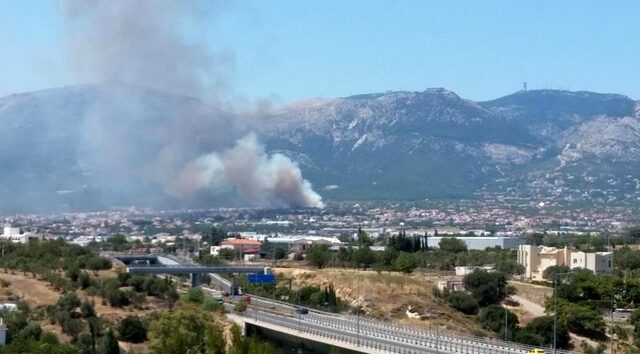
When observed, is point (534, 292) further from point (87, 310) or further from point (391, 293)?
point (87, 310)

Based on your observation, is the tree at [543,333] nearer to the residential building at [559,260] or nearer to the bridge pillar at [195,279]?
the residential building at [559,260]

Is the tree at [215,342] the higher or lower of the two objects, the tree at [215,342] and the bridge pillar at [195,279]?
the lower

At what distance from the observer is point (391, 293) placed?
75125mm

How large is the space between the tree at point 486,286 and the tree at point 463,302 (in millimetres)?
581

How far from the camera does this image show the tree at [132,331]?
188 feet

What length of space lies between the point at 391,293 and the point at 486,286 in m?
5.14

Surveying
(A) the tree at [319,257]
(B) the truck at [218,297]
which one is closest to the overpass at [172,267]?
(B) the truck at [218,297]

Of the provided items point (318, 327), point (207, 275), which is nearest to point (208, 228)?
point (207, 275)

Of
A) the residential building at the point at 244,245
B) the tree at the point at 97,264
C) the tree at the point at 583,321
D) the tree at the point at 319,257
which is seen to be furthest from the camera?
the residential building at the point at 244,245

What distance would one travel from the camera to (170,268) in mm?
79938

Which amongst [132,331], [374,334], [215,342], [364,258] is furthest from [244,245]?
[215,342]

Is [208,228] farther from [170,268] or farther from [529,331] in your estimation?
[529,331]

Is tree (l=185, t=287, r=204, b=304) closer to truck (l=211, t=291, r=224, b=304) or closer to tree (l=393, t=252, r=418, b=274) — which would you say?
truck (l=211, t=291, r=224, b=304)

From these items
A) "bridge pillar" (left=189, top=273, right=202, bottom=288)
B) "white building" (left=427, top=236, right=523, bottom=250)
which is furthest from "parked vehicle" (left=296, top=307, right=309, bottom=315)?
"white building" (left=427, top=236, right=523, bottom=250)
